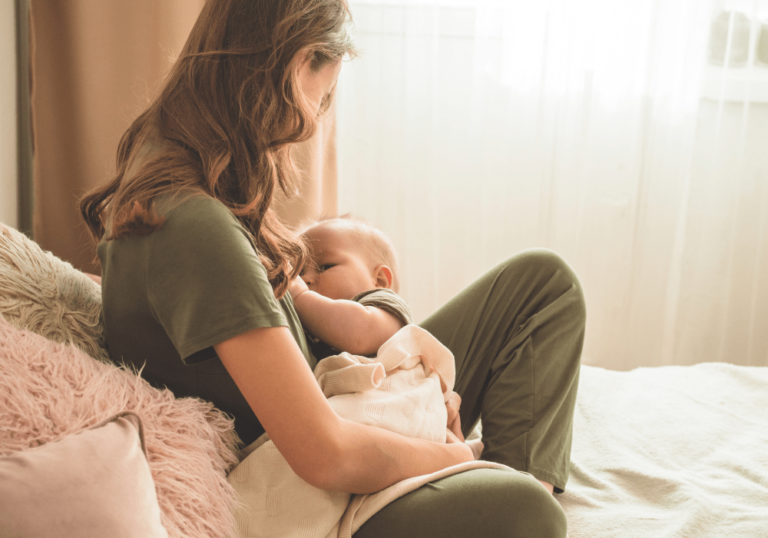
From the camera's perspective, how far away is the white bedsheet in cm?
95

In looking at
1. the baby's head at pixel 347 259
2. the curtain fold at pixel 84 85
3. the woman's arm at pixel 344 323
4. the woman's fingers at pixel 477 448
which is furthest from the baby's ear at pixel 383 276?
the curtain fold at pixel 84 85

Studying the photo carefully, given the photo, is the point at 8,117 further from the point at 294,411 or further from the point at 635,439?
the point at 635,439

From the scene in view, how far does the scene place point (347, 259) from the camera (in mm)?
1259

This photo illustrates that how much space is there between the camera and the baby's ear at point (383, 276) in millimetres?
1308

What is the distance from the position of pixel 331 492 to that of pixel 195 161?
47cm

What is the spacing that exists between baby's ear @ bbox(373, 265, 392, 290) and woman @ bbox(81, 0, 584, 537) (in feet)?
1.11

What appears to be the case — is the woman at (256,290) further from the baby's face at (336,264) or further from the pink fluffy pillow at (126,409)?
the baby's face at (336,264)

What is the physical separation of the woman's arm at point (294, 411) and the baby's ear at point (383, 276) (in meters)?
0.59

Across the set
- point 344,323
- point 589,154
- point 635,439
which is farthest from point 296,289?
point 589,154

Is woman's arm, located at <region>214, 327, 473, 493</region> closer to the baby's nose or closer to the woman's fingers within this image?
the woman's fingers

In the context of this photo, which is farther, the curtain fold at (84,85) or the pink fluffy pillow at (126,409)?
the curtain fold at (84,85)

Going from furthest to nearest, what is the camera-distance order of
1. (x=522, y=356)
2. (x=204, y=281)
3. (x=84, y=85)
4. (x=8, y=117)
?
(x=84, y=85) < (x=8, y=117) < (x=522, y=356) < (x=204, y=281)

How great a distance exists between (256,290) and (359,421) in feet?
0.86

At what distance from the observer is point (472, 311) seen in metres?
1.22
